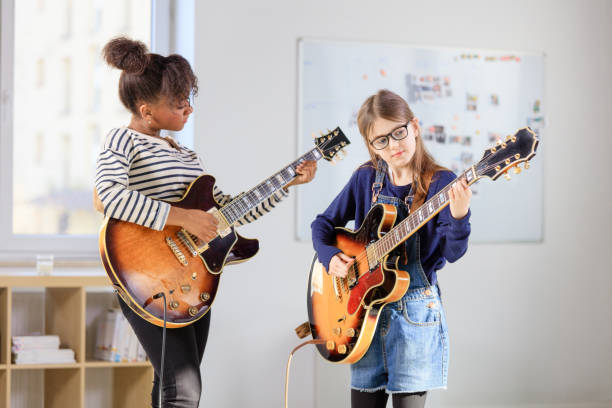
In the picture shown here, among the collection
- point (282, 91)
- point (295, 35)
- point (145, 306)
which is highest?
point (295, 35)

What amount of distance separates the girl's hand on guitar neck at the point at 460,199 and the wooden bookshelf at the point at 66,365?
158 centimetres

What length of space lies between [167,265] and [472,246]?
6.17 feet

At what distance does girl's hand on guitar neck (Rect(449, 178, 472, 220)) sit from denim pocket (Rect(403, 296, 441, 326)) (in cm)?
24

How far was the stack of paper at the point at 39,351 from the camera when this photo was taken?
266 cm

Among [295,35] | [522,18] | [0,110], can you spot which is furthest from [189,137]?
[522,18]

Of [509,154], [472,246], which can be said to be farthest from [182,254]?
[472,246]

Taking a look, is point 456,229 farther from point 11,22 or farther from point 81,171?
point 11,22

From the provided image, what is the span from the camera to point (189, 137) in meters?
3.03

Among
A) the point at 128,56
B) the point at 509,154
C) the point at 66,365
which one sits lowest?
the point at 66,365

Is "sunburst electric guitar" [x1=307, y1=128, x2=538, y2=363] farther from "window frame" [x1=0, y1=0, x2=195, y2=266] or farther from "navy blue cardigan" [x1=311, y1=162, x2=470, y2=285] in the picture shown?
"window frame" [x1=0, y1=0, x2=195, y2=266]

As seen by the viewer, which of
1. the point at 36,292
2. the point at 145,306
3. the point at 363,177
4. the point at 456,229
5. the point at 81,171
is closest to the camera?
the point at 456,229

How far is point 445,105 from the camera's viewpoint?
10.6 ft

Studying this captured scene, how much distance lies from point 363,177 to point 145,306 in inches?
25.9

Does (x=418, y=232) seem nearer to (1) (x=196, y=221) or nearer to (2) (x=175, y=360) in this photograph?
(1) (x=196, y=221)
